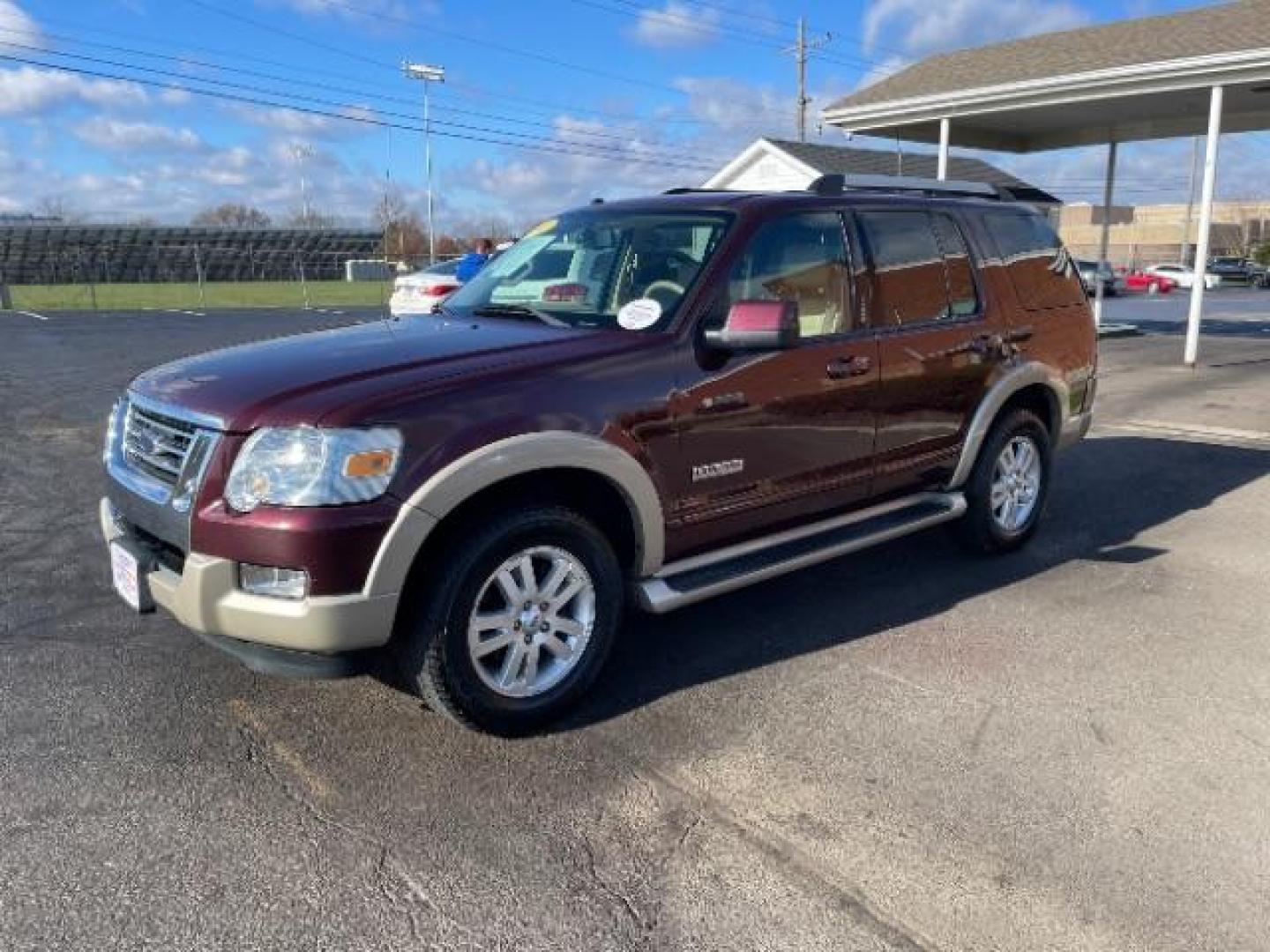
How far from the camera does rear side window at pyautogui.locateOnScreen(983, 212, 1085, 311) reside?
5.54 meters

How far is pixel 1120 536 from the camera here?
6094 mm

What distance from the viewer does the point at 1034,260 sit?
18.9 feet

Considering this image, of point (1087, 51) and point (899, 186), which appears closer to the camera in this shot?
point (899, 186)

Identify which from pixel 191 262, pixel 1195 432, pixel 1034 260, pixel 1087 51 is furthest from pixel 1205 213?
pixel 191 262

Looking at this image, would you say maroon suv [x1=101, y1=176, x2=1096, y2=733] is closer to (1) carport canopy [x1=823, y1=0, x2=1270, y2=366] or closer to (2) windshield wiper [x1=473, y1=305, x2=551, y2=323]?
(2) windshield wiper [x1=473, y1=305, x2=551, y2=323]

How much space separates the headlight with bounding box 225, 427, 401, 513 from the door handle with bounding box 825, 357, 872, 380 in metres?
2.03

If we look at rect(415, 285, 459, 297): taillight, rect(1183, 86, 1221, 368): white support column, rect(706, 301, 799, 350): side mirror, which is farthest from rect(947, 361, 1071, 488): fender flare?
rect(415, 285, 459, 297): taillight

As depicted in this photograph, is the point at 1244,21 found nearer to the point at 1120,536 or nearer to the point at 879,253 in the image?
the point at 1120,536

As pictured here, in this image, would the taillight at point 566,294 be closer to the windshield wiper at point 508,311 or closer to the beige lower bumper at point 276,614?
the windshield wiper at point 508,311

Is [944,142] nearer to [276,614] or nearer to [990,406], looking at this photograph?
[990,406]

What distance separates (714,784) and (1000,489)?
3.03 meters

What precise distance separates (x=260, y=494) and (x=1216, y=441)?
8726mm

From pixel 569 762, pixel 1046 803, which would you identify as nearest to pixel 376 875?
pixel 569 762

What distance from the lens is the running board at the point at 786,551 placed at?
Answer: 389 centimetres
